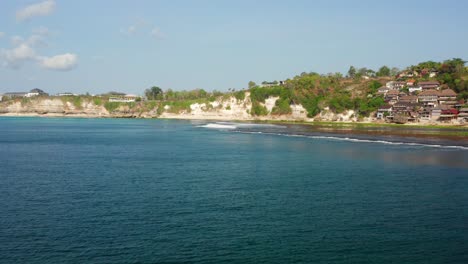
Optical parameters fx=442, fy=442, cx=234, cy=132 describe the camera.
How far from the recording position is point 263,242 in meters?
17.1

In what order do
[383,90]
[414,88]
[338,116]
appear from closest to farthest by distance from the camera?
[414,88] → [383,90] → [338,116]

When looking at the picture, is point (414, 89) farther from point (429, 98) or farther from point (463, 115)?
point (463, 115)

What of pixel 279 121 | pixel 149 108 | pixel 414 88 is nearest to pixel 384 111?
pixel 414 88

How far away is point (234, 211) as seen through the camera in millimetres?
21375

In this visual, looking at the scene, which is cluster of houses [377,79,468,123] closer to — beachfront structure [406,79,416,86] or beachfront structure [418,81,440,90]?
beachfront structure [418,81,440,90]

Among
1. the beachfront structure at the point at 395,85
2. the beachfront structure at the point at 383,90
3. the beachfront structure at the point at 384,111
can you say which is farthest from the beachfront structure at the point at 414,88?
the beachfront structure at the point at 384,111

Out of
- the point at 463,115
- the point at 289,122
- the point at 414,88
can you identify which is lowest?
the point at 289,122

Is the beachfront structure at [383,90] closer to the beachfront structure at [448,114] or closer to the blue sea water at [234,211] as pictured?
the beachfront structure at [448,114]

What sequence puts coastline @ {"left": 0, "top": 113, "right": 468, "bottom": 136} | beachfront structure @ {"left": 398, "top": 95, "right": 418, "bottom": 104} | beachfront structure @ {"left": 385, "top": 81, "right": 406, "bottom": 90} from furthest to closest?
beachfront structure @ {"left": 385, "top": 81, "right": 406, "bottom": 90}, beachfront structure @ {"left": 398, "top": 95, "right": 418, "bottom": 104}, coastline @ {"left": 0, "top": 113, "right": 468, "bottom": 136}

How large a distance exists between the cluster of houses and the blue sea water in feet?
188

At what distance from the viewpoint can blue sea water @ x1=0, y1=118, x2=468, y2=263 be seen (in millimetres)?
15992

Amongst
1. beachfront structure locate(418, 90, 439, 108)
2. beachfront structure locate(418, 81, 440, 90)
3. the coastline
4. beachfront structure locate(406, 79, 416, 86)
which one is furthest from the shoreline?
beachfront structure locate(406, 79, 416, 86)

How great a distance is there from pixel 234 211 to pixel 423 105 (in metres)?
89.0

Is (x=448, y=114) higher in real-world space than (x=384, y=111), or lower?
lower
